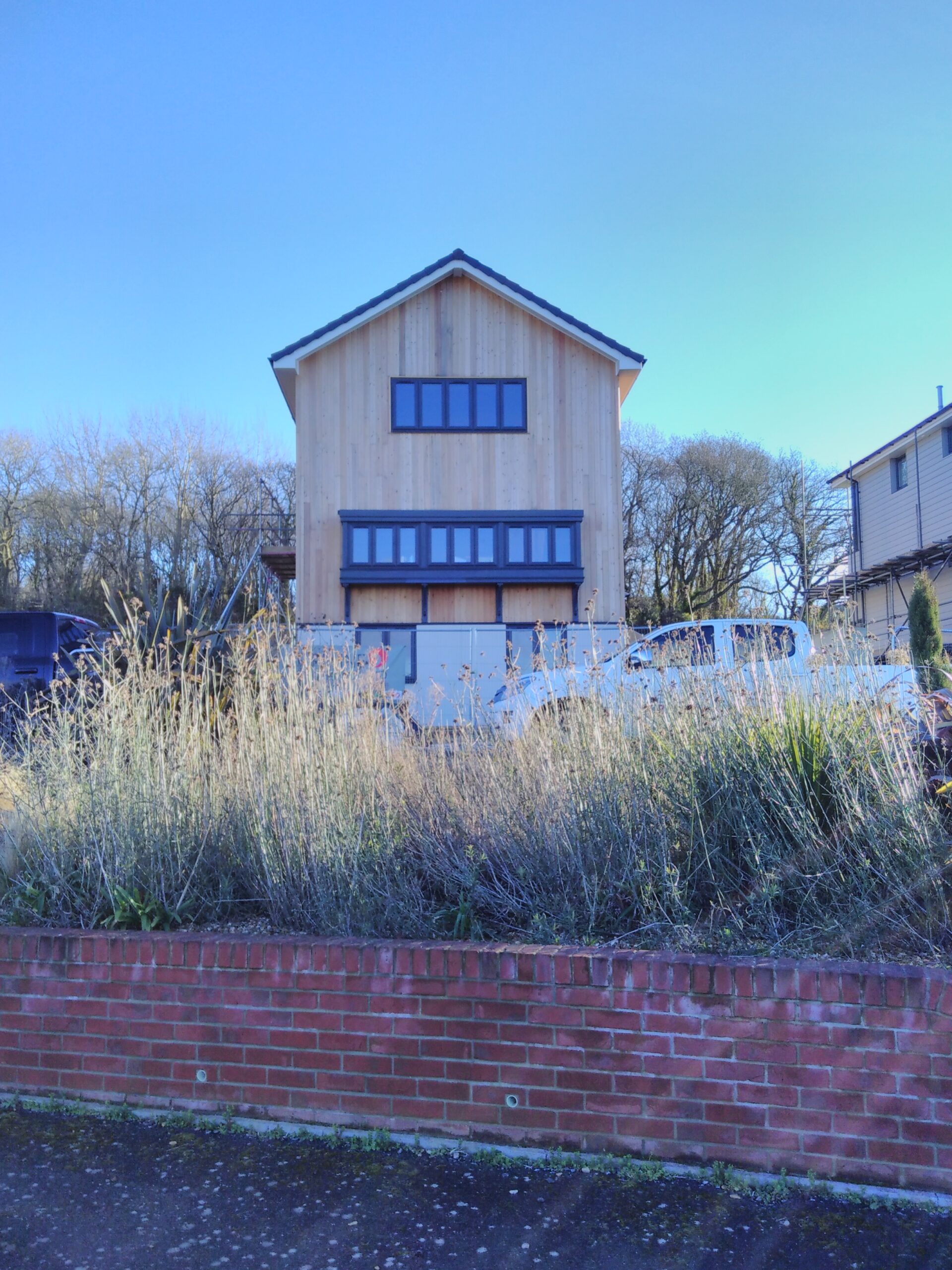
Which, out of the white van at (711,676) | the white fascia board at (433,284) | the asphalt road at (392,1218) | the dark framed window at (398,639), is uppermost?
the white fascia board at (433,284)

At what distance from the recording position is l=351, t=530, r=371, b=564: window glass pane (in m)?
19.0

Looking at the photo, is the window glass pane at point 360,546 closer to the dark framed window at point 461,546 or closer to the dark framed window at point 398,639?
the dark framed window at point 461,546

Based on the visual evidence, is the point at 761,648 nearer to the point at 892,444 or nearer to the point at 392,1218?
the point at 392,1218

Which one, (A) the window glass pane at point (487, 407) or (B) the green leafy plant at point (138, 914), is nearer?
(B) the green leafy plant at point (138, 914)

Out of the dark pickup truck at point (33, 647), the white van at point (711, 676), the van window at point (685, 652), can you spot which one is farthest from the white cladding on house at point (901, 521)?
the white van at point (711, 676)

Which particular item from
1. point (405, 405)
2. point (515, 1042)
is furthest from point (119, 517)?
point (515, 1042)

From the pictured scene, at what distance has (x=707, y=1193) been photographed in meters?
3.09

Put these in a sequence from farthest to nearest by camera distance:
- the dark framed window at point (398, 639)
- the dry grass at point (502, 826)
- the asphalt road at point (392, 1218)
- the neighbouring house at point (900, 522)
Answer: the neighbouring house at point (900, 522) → the dark framed window at point (398, 639) → the dry grass at point (502, 826) → the asphalt road at point (392, 1218)

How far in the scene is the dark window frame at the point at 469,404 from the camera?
1944cm

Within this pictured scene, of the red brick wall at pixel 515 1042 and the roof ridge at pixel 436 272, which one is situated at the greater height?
the roof ridge at pixel 436 272

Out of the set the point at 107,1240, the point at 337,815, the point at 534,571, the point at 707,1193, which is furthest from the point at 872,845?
the point at 534,571

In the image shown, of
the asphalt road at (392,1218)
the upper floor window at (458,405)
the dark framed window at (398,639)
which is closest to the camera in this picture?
the asphalt road at (392,1218)

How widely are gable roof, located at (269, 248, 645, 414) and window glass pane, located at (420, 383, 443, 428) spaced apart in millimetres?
1812

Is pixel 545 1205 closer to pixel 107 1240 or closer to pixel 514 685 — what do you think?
pixel 107 1240
